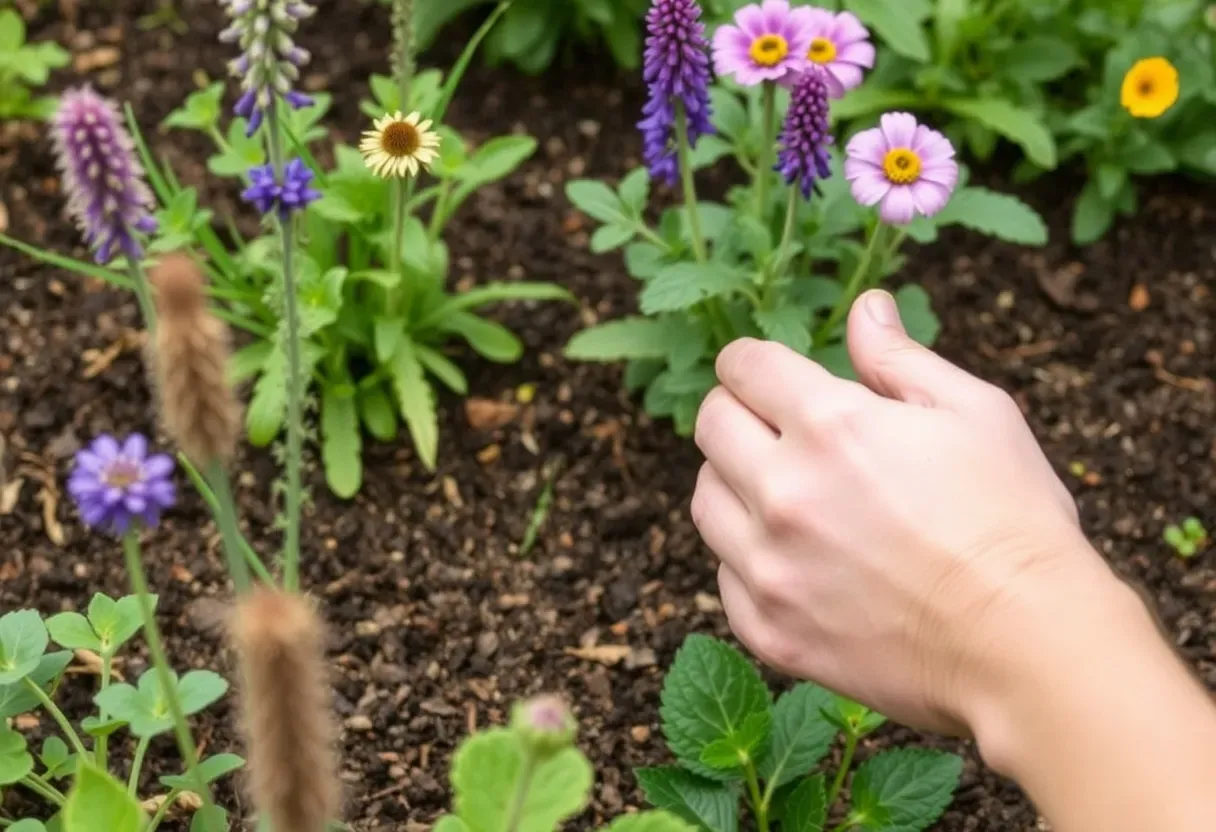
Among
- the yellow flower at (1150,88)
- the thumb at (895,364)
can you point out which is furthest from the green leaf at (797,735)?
the yellow flower at (1150,88)

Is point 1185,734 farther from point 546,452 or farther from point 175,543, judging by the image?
point 175,543

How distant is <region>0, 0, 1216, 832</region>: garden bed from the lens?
2.07 meters

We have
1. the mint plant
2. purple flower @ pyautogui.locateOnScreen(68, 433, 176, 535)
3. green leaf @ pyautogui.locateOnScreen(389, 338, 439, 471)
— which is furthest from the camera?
green leaf @ pyautogui.locateOnScreen(389, 338, 439, 471)

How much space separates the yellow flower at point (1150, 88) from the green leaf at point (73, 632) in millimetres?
1916

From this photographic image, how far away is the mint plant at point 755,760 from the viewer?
5.70 ft

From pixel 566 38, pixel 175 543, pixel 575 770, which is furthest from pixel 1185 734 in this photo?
pixel 566 38

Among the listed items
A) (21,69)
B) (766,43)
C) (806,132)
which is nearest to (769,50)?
(766,43)

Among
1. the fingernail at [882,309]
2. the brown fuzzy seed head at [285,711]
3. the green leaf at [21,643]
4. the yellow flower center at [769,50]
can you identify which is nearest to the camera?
the brown fuzzy seed head at [285,711]

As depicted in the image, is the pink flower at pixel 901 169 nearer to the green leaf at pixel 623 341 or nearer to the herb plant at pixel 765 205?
the herb plant at pixel 765 205

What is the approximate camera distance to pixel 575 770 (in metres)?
1.25

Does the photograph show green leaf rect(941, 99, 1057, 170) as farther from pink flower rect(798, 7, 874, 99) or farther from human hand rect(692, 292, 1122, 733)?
human hand rect(692, 292, 1122, 733)

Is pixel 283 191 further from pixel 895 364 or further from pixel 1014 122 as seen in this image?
pixel 1014 122

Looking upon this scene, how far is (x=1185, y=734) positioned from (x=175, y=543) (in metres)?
1.52

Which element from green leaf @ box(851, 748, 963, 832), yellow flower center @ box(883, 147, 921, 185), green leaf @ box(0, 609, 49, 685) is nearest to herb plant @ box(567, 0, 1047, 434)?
yellow flower center @ box(883, 147, 921, 185)
